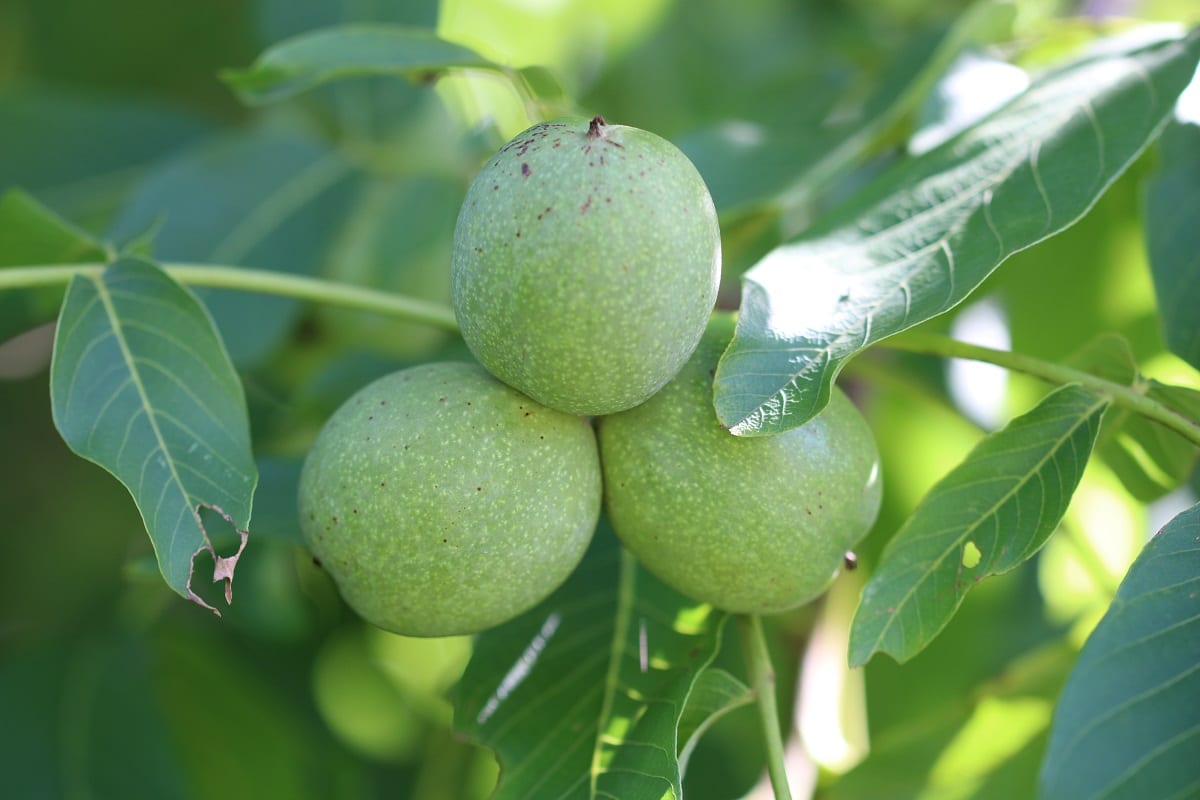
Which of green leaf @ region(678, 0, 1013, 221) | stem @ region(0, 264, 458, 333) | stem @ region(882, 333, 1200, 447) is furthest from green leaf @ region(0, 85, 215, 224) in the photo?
stem @ region(882, 333, 1200, 447)

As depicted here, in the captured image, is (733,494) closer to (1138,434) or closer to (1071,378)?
(1071,378)

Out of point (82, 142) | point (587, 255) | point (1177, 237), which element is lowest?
point (82, 142)

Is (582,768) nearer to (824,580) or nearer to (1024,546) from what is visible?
(824,580)

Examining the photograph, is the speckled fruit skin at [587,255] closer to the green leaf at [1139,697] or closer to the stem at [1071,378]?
the stem at [1071,378]

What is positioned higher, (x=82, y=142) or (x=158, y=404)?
(x=158, y=404)

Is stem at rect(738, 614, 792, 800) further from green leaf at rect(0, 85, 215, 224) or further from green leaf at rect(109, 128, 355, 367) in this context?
green leaf at rect(0, 85, 215, 224)

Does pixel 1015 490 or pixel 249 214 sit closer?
pixel 1015 490

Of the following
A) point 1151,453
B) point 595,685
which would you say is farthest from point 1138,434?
point 595,685

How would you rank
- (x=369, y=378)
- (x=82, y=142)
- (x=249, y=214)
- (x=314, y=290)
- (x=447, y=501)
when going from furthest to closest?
(x=82, y=142)
(x=249, y=214)
(x=369, y=378)
(x=314, y=290)
(x=447, y=501)
